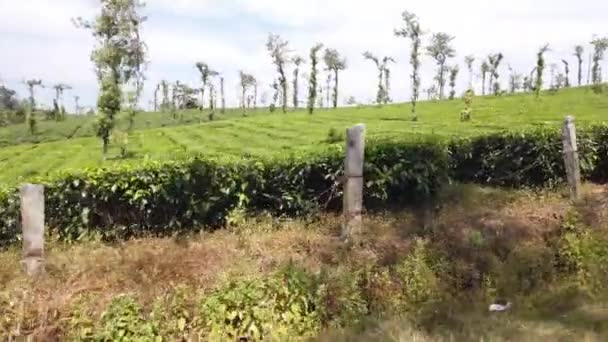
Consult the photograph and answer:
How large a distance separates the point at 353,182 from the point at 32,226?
3.93 meters

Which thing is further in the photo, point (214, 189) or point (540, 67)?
point (540, 67)

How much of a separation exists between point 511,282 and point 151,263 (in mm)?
4253

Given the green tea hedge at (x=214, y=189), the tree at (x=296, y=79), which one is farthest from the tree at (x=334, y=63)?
the green tea hedge at (x=214, y=189)

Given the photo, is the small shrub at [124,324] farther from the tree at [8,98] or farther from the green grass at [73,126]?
the tree at [8,98]

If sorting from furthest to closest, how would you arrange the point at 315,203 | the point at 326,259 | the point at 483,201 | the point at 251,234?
the point at 483,201, the point at 315,203, the point at 251,234, the point at 326,259

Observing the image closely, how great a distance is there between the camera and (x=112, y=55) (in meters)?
33.1

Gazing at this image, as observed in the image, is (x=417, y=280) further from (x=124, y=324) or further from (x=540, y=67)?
(x=540, y=67)

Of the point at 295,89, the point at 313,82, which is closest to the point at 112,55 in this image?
the point at 313,82

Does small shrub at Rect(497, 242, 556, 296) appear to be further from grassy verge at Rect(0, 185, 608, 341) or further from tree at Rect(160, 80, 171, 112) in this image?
tree at Rect(160, 80, 171, 112)

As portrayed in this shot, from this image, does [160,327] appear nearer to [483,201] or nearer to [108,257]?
[108,257]

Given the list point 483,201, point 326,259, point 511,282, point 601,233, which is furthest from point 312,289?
point 483,201

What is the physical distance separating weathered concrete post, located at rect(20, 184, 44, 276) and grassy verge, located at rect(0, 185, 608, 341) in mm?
217

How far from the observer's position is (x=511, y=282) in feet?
22.7

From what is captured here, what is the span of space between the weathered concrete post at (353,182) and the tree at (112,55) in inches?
1019
